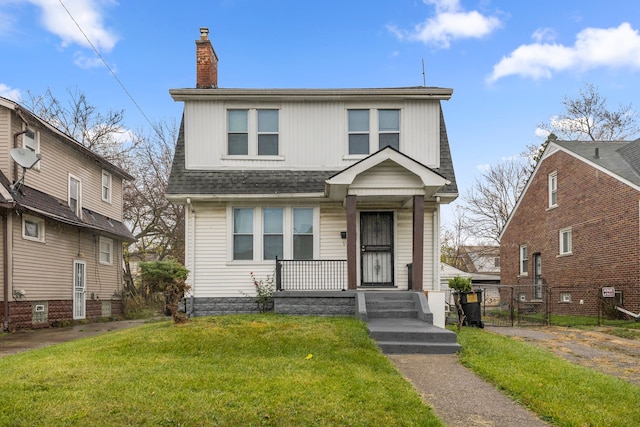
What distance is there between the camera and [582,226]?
1814 centimetres

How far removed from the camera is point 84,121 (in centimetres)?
2723

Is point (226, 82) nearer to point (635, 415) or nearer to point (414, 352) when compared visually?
point (414, 352)

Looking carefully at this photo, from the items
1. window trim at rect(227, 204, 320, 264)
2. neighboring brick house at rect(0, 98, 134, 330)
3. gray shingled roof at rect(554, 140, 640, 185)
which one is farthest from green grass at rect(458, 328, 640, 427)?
neighboring brick house at rect(0, 98, 134, 330)

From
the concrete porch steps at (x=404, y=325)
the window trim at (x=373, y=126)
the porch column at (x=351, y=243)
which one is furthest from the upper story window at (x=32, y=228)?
the concrete porch steps at (x=404, y=325)

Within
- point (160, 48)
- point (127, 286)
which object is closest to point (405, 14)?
point (160, 48)

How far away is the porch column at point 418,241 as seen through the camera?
11828 mm

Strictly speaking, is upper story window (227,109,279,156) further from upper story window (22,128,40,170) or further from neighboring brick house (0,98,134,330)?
upper story window (22,128,40,170)

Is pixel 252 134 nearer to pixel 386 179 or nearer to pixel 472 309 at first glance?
pixel 386 179

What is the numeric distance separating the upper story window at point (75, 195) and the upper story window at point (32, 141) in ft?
7.38

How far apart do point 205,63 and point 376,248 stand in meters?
7.05

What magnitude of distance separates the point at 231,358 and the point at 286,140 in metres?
7.35

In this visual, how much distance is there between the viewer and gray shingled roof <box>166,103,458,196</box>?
12.9 m

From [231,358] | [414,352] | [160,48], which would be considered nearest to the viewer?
[231,358]

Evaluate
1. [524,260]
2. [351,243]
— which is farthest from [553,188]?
[351,243]
